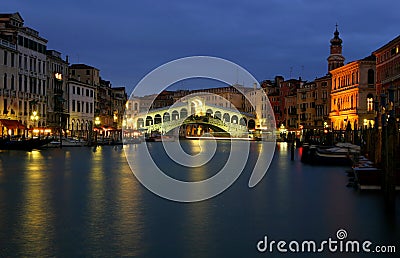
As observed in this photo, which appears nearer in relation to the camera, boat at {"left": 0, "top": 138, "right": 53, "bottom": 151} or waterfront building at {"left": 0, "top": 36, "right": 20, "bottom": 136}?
boat at {"left": 0, "top": 138, "right": 53, "bottom": 151}

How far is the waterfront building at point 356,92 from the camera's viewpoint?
196 ft

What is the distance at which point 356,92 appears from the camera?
60625 mm

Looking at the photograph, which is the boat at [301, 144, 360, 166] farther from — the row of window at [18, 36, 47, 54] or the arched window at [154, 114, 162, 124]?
the arched window at [154, 114, 162, 124]

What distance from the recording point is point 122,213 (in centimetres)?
1181

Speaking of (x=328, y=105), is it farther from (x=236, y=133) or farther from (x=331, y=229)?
(x=331, y=229)

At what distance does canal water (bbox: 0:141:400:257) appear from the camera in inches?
345

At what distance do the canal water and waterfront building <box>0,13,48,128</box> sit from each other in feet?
105

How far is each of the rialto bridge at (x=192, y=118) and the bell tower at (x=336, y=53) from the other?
26.1 m

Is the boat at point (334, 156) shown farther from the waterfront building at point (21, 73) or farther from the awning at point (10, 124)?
the waterfront building at point (21, 73)

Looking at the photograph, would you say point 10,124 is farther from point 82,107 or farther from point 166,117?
point 166,117

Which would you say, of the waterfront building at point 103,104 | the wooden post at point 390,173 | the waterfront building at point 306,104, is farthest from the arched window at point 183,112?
the wooden post at point 390,173

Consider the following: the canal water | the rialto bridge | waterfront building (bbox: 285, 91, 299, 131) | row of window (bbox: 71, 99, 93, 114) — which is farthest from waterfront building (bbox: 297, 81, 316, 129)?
the canal water

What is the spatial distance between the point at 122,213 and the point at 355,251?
4959 millimetres

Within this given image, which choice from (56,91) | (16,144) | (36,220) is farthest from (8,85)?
(36,220)
